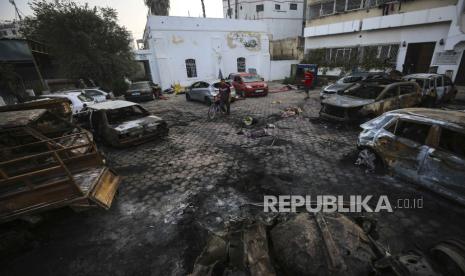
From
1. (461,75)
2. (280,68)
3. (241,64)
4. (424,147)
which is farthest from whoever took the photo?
(280,68)

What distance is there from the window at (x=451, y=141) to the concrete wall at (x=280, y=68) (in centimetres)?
2173

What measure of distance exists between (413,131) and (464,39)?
13.5m

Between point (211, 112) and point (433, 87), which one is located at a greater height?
point (433, 87)

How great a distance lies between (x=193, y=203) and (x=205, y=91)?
10031mm

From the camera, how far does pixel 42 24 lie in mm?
14516

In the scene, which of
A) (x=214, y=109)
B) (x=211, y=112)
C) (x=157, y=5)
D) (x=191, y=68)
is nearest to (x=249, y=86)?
(x=214, y=109)

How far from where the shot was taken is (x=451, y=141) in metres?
3.84

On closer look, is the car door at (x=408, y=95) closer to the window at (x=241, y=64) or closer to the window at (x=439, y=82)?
the window at (x=439, y=82)

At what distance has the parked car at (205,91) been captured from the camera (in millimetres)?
13062

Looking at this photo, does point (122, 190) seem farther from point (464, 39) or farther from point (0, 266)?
point (464, 39)

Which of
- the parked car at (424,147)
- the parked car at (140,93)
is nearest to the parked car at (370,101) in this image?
the parked car at (424,147)

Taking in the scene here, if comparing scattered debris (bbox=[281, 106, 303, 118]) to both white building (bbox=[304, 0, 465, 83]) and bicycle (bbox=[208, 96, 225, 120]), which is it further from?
white building (bbox=[304, 0, 465, 83])

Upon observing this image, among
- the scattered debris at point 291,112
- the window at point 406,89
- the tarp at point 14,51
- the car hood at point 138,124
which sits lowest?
the scattered debris at point 291,112

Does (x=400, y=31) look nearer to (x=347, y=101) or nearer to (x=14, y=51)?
(x=347, y=101)
